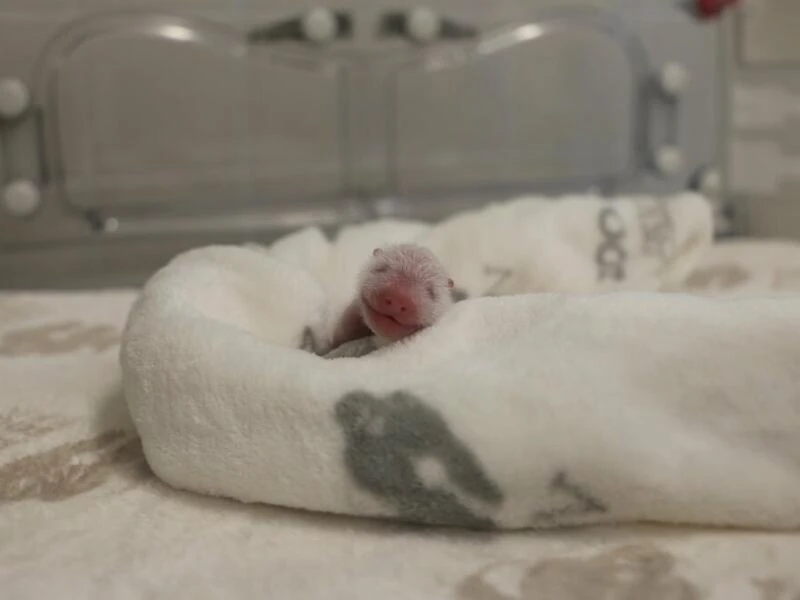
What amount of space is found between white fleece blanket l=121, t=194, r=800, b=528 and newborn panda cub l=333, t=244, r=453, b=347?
2cm

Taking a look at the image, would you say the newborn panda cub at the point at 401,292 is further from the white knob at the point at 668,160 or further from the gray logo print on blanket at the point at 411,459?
the white knob at the point at 668,160

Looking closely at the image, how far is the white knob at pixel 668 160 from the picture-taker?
1.50m

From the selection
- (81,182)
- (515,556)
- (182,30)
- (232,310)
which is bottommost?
(515,556)

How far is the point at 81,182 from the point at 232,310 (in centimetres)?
82

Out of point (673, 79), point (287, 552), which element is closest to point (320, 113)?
point (673, 79)

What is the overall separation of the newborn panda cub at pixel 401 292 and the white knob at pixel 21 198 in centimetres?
87

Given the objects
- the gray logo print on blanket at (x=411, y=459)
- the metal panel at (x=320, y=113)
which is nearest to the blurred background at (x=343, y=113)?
the metal panel at (x=320, y=113)

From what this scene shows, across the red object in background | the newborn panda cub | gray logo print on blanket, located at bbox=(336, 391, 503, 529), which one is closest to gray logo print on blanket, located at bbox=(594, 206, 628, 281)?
the newborn panda cub

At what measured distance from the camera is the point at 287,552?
0.44 meters

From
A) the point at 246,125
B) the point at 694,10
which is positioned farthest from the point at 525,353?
the point at 694,10

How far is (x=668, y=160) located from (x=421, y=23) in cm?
49

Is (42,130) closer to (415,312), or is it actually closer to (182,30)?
(182,30)

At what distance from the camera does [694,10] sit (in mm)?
1508

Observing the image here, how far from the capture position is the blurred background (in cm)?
129
